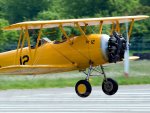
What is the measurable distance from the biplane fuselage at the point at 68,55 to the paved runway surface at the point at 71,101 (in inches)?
209

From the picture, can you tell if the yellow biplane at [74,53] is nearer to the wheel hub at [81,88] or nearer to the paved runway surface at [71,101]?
the wheel hub at [81,88]

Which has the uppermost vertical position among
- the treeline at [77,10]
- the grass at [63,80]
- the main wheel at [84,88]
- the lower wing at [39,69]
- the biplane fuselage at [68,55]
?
the treeline at [77,10]

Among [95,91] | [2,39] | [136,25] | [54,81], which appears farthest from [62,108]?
[136,25]

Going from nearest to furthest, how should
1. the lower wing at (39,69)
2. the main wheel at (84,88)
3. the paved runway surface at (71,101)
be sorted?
the lower wing at (39,69)
the main wheel at (84,88)
the paved runway surface at (71,101)

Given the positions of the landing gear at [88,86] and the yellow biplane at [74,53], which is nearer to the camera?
the yellow biplane at [74,53]

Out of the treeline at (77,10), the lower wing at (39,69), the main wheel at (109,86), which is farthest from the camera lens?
the treeline at (77,10)

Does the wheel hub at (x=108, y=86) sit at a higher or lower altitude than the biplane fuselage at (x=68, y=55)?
lower

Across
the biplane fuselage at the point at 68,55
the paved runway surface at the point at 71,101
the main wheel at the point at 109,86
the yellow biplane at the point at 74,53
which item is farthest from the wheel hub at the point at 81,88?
the paved runway surface at the point at 71,101

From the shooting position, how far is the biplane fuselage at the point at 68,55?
19156 millimetres

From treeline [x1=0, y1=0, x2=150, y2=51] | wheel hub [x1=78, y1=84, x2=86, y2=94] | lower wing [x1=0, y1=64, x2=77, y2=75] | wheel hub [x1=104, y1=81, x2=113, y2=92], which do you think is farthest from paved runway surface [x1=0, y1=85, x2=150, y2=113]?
treeline [x1=0, y1=0, x2=150, y2=51]

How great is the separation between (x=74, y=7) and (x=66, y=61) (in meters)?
47.2

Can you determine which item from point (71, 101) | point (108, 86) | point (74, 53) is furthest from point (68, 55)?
point (71, 101)

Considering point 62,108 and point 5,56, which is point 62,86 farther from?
point 5,56

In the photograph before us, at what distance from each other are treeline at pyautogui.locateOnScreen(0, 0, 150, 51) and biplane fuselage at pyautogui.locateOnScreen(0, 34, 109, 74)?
27.9m
